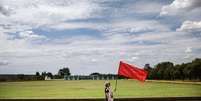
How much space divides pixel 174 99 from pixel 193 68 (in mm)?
91651

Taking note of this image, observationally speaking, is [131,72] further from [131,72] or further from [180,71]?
[180,71]

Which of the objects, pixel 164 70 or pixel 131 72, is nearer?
pixel 131 72

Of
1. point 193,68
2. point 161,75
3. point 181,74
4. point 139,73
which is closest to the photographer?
point 139,73

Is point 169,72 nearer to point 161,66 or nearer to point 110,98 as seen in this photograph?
point 161,66

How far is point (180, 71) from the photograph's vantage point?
137 m

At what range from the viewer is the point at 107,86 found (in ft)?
75.9

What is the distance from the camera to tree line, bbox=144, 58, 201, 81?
391 feet

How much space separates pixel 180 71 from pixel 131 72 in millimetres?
118601

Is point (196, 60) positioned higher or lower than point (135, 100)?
higher

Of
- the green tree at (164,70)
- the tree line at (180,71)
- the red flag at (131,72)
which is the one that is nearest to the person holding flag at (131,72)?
the red flag at (131,72)

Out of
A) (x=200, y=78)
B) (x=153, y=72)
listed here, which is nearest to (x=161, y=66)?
(x=153, y=72)

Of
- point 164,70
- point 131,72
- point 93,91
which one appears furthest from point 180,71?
point 131,72

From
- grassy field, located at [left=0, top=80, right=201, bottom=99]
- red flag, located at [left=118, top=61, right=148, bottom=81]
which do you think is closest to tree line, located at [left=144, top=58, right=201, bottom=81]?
grassy field, located at [left=0, top=80, right=201, bottom=99]

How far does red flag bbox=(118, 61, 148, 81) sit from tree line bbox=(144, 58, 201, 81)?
323 ft
